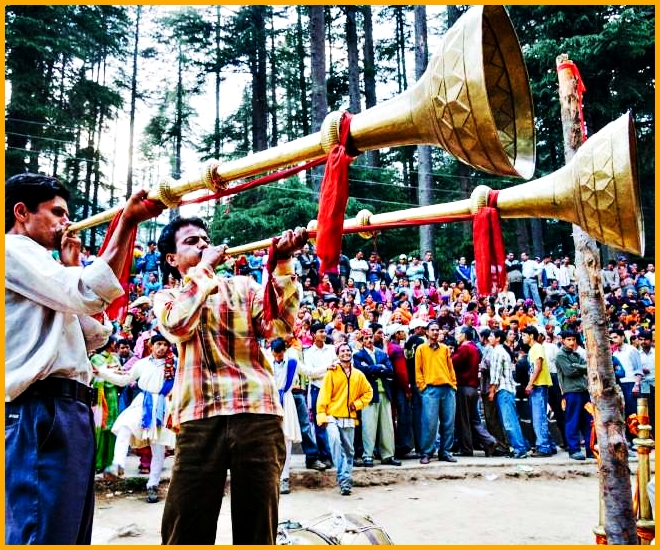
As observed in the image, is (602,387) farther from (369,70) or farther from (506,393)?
(369,70)

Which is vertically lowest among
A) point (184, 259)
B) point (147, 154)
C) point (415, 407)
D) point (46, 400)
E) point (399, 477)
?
point (399, 477)

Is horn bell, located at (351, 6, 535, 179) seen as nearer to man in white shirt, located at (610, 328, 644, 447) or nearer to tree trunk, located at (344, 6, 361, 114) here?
man in white shirt, located at (610, 328, 644, 447)

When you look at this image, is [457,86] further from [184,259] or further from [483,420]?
[483,420]

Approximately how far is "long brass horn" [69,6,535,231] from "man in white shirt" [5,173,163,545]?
16.2 inches

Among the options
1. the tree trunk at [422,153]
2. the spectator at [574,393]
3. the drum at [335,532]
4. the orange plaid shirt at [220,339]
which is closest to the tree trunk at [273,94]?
the tree trunk at [422,153]

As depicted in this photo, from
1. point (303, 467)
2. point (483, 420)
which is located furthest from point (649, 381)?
point (303, 467)

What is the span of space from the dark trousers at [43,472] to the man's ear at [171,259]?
1.05 metres

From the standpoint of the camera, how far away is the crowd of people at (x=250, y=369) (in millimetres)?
2156

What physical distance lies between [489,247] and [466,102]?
0.75 m

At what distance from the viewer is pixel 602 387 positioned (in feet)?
15.3

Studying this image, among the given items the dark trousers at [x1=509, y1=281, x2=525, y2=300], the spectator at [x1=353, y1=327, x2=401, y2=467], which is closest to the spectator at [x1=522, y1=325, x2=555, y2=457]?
the spectator at [x1=353, y1=327, x2=401, y2=467]

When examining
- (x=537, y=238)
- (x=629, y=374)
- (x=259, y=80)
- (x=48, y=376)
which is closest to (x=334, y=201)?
(x=48, y=376)

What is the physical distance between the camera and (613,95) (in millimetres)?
21062

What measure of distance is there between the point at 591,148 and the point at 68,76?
25.6 metres
